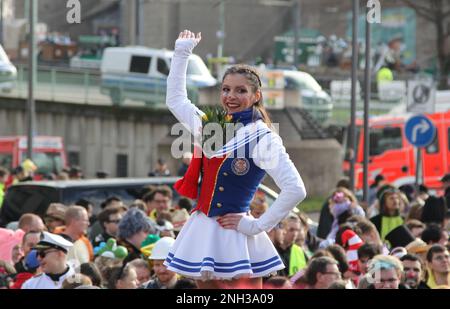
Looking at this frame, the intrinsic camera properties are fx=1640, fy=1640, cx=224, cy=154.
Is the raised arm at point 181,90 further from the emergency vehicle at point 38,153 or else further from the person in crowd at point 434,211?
the emergency vehicle at point 38,153

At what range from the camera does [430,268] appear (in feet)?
38.3

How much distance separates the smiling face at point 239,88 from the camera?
22.7 ft

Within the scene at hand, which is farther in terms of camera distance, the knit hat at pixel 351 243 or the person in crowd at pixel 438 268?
the knit hat at pixel 351 243

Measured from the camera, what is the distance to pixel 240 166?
696cm

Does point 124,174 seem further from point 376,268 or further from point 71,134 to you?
point 376,268

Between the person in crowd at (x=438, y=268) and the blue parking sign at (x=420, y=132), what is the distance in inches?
388

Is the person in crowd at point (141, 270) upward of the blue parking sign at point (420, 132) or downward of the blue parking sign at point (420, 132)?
downward

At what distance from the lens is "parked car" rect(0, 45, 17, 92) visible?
109 ft

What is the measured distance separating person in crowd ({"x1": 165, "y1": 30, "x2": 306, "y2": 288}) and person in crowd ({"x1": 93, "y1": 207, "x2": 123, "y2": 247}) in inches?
287

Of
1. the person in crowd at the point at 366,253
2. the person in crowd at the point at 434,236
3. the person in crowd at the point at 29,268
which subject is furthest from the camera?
the person in crowd at the point at 434,236

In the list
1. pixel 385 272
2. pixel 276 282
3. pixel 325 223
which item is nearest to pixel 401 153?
pixel 325 223

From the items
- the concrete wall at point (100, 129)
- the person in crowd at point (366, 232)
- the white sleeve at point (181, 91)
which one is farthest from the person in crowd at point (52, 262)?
the concrete wall at point (100, 129)

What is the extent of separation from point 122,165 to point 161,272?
27003 millimetres

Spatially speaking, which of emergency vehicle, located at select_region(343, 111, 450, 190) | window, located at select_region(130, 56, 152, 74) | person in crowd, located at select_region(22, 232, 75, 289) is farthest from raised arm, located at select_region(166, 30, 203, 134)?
window, located at select_region(130, 56, 152, 74)
